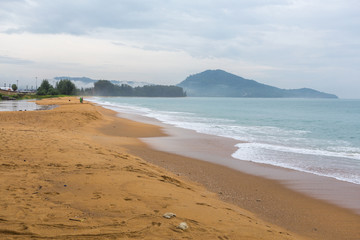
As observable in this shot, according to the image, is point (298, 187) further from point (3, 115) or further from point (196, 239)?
point (3, 115)

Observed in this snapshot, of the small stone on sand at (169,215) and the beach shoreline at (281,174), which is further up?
the small stone on sand at (169,215)

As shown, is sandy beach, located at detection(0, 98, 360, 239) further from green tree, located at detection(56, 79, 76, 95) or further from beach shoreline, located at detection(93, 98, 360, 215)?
green tree, located at detection(56, 79, 76, 95)

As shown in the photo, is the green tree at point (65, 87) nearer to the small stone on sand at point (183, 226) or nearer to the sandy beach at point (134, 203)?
the sandy beach at point (134, 203)

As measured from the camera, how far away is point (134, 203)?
5.23 m

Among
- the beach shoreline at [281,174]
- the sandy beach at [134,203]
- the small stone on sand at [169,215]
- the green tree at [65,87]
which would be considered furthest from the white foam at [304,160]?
the green tree at [65,87]

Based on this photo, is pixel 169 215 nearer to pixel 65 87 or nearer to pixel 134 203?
pixel 134 203

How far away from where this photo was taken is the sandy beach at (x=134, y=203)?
421 centimetres

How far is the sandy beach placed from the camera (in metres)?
4.21

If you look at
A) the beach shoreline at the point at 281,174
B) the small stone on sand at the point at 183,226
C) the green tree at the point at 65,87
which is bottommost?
the beach shoreline at the point at 281,174

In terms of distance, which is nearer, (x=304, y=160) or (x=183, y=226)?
(x=183, y=226)

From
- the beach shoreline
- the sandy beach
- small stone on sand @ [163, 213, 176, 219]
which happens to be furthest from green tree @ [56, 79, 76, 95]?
small stone on sand @ [163, 213, 176, 219]

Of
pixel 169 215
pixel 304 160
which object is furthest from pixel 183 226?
pixel 304 160

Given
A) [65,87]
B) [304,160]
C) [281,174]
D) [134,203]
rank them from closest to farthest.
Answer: [134,203] → [281,174] → [304,160] → [65,87]

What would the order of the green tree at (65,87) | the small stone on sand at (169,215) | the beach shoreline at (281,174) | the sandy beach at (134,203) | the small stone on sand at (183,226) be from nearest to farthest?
the sandy beach at (134,203), the small stone on sand at (183,226), the small stone on sand at (169,215), the beach shoreline at (281,174), the green tree at (65,87)
